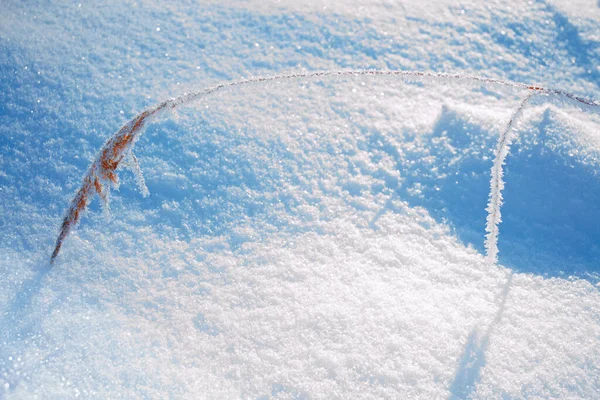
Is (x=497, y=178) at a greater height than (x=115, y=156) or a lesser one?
greater

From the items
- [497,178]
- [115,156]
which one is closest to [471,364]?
[497,178]

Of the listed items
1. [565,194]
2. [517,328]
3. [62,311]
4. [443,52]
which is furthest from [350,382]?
[443,52]

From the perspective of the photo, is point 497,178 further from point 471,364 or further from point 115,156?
point 115,156

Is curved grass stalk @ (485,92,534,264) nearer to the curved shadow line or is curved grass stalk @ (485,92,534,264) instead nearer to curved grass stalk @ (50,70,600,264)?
curved grass stalk @ (50,70,600,264)

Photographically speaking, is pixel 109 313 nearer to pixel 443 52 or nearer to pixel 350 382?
pixel 350 382

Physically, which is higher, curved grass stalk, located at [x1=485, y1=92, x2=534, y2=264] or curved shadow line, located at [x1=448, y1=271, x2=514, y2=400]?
curved grass stalk, located at [x1=485, y1=92, x2=534, y2=264]

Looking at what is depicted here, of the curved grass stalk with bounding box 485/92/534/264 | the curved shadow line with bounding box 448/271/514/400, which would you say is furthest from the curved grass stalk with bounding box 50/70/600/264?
the curved shadow line with bounding box 448/271/514/400

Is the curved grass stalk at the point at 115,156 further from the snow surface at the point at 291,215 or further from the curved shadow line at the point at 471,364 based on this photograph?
the curved shadow line at the point at 471,364

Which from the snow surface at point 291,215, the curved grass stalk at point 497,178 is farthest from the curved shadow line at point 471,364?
the curved grass stalk at point 497,178
